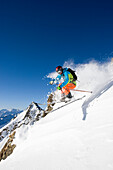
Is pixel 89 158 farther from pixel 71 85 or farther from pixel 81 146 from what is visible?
pixel 71 85

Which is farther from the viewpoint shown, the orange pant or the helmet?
the orange pant

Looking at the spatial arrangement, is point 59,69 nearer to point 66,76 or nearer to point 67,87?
point 66,76

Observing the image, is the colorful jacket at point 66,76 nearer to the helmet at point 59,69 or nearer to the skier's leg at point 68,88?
the helmet at point 59,69

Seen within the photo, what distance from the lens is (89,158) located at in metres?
2.66

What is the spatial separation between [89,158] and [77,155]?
0.40 metres

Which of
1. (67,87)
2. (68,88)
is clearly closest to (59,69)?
(67,87)

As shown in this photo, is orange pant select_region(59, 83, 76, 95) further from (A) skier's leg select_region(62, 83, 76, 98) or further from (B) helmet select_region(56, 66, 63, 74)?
(B) helmet select_region(56, 66, 63, 74)

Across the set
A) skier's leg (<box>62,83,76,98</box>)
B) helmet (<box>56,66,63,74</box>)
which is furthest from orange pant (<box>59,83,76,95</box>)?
helmet (<box>56,66,63,74</box>)

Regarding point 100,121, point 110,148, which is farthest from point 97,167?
point 100,121

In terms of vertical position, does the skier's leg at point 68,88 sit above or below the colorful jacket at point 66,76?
below

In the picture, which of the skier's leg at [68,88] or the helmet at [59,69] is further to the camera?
the skier's leg at [68,88]

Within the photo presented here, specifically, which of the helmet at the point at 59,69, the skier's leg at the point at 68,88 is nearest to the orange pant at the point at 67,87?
the skier's leg at the point at 68,88

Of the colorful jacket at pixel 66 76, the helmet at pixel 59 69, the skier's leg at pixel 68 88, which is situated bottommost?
the skier's leg at pixel 68 88

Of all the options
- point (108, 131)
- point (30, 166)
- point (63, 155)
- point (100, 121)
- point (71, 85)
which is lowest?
point (30, 166)
